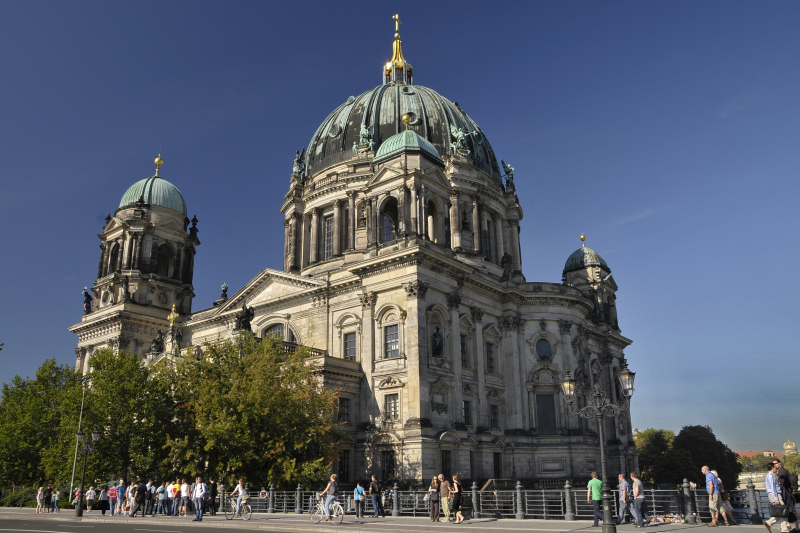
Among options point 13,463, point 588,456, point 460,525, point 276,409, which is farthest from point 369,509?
point 13,463

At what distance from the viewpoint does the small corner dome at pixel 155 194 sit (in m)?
60.3

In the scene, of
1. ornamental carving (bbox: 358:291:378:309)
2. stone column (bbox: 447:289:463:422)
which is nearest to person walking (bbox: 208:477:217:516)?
ornamental carving (bbox: 358:291:378:309)

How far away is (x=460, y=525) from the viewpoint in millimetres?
21453

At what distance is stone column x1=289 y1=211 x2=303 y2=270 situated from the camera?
56.4m

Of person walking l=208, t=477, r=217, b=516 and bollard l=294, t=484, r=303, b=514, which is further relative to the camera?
person walking l=208, t=477, r=217, b=516

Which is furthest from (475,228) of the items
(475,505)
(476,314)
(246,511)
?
(246,511)

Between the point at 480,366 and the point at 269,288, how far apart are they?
17141 millimetres

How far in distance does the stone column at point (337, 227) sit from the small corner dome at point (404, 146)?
380 inches

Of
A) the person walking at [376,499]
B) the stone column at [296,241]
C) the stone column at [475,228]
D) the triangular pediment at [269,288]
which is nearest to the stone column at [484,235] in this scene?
the stone column at [475,228]

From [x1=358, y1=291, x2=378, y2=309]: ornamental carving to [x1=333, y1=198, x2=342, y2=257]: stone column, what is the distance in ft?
37.0

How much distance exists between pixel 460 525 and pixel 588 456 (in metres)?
Result: 28.4

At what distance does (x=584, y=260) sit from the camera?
65250mm

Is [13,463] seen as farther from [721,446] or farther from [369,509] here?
[721,446]

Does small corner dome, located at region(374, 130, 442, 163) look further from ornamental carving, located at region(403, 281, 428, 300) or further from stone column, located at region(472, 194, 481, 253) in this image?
stone column, located at region(472, 194, 481, 253)
